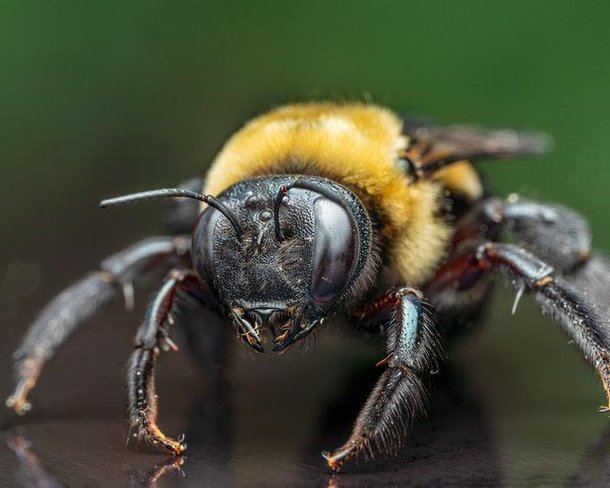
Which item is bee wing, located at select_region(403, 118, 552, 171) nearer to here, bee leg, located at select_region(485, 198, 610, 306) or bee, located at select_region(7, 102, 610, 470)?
bee, located at select_region(7, 102, 610, 470)

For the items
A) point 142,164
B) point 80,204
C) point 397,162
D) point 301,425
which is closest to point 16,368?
point 301,425

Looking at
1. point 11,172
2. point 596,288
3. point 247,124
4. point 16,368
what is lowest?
point 11,172

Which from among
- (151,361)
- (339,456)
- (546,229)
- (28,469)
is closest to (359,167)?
(546,229)

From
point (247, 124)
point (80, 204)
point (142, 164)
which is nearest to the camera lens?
point (247, 124)

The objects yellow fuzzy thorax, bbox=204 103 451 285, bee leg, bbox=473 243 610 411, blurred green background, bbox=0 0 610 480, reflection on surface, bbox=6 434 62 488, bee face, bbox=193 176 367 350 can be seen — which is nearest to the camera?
reflection on surface, bbox=6 434 62 488

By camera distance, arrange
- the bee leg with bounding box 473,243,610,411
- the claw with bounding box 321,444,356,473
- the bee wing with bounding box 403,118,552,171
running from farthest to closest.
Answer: the bee wing with bounding box 403,118,552,171 < the bee leg with bounding box 473,243,610,411 < the claw with bounding box 321,444,356,473

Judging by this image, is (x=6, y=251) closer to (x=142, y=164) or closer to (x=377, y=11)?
(x=142, y=164)

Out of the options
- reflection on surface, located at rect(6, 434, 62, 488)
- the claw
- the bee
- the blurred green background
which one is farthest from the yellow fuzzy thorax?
the blurred green background

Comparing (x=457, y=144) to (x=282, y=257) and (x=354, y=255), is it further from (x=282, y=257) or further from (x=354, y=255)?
(x=282, y=257)
